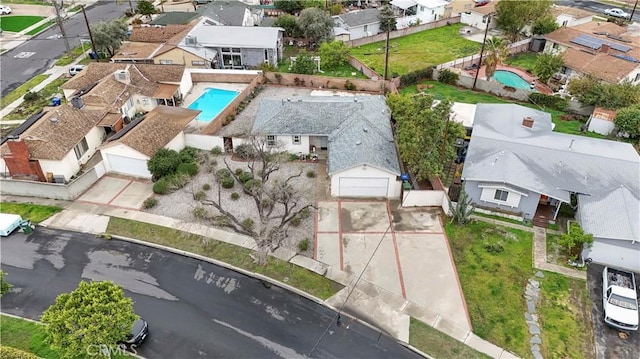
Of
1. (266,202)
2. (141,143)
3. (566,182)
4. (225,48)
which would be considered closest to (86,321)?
(266,202)

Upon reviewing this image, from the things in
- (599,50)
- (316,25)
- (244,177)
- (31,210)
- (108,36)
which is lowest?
(31,210)

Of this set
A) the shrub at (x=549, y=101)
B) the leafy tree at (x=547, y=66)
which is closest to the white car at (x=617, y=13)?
the leafy tree at (x=547, y=66)

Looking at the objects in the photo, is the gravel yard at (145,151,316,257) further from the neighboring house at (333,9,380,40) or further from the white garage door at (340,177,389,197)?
the neighboring house at (333,9,380,40)

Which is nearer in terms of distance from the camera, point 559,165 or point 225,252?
point 225,252

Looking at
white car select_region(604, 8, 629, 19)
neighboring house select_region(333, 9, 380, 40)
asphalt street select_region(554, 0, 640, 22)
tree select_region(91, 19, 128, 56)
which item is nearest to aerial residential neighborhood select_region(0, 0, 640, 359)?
tree select_region(91, 19, 128, 56)

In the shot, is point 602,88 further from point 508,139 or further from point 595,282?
point 595,282

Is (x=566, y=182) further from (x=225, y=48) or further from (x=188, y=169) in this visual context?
(x=225, y=48)

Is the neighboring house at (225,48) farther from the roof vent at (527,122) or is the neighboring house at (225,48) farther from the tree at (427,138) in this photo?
the roof vent at (527,122)
